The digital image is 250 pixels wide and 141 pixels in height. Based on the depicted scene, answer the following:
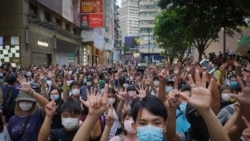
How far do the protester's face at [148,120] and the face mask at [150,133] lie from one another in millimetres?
59

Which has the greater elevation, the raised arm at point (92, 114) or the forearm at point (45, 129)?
the raised arm at point (92, 114)

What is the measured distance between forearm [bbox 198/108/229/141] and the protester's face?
17.9 inches

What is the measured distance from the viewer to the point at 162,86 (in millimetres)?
5047

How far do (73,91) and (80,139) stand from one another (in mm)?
4004

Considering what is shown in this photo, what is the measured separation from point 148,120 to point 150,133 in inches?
6.3

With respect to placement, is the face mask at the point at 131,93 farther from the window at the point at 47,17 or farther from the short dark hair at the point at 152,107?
the window at the point at 47,17

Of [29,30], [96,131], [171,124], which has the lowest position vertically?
[96,131]

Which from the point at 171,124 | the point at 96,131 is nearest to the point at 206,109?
the point at 171,124

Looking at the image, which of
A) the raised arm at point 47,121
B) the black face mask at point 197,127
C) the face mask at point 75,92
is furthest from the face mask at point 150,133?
the face mask at point 75,92

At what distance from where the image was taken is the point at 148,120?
333cm

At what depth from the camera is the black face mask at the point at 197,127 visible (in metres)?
4.09

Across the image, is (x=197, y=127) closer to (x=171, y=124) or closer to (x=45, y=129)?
(x=171, y=124)

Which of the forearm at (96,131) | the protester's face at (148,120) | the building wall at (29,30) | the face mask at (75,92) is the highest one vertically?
the building wall at (29,30)

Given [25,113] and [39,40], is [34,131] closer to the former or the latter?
[25,113]
